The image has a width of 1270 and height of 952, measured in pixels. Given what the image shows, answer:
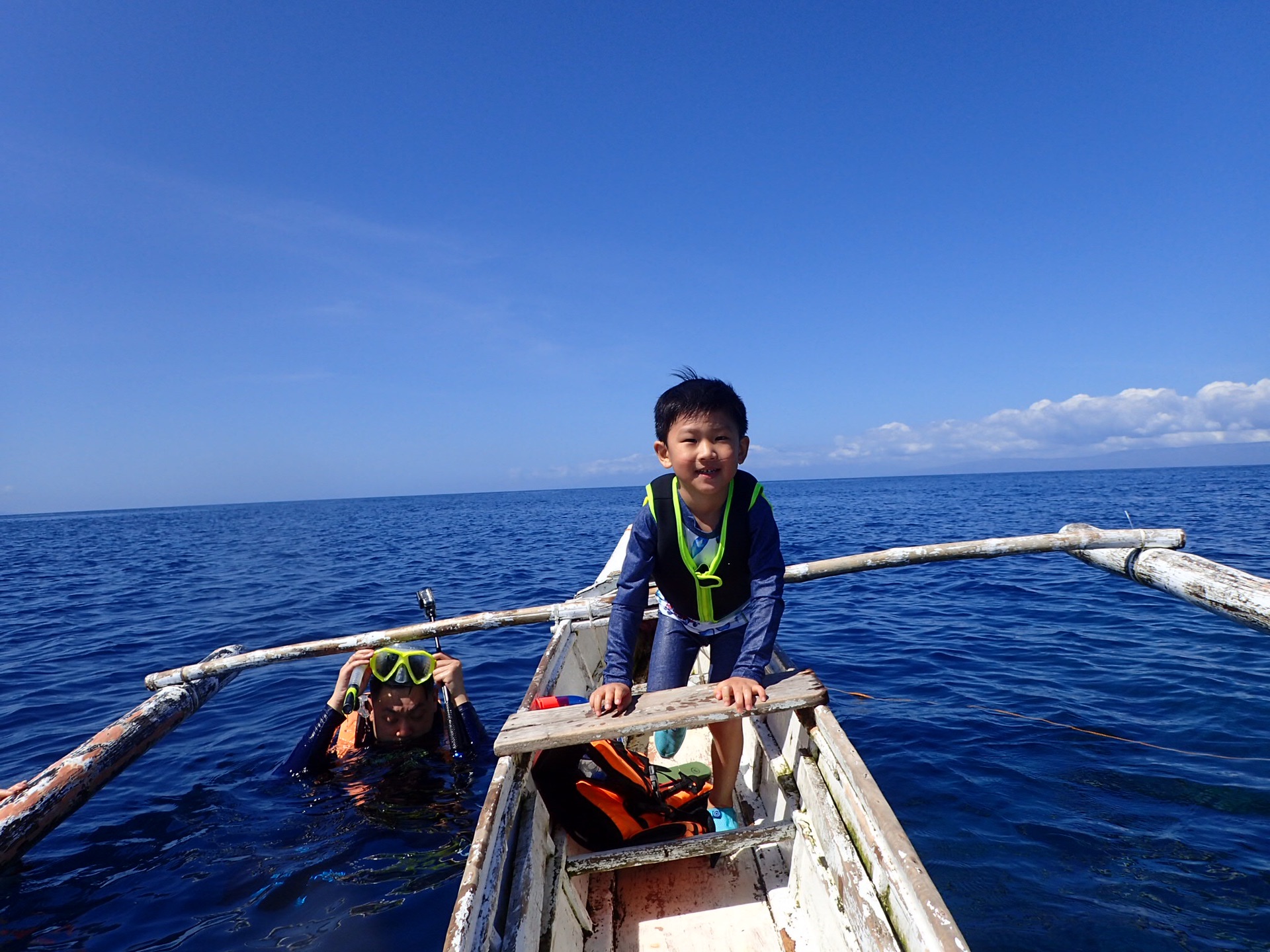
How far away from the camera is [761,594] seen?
3262mm

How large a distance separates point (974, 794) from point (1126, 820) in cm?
95

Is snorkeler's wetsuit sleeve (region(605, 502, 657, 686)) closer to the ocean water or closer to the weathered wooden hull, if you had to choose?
the weathered wooden hull

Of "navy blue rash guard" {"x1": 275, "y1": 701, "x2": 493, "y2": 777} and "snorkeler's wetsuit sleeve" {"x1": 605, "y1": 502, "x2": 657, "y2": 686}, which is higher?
"snorkeler's wetsuit sleeve" {"x1": 605, "y1": 502, "x2": 657, "y2": 686}

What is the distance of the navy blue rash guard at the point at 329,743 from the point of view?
17.8ft

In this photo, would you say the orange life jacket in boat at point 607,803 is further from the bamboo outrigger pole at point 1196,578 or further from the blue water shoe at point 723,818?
the bamboo outrigger pole at point 1196,578

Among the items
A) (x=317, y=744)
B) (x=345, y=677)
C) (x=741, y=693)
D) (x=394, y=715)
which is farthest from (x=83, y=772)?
(x=741, y=693)

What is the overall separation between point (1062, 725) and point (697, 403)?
222 inches

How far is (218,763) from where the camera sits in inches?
248

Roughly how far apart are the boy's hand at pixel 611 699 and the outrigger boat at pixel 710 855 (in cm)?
7

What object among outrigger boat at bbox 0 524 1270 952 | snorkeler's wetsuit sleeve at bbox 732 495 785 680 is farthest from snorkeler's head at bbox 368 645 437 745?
snorkeler's wetsuit sleeve at bbox 732 495 785 680

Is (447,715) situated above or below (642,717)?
below

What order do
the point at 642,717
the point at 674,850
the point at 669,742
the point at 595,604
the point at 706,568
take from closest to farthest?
the point at 642,717 → the point at 674,850 → the point at 706,568 → the point at 669,742 → the point at 595,604

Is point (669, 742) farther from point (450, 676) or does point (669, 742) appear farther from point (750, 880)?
point (450, 676)

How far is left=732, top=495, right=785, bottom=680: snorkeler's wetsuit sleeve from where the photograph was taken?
10.1 feet
